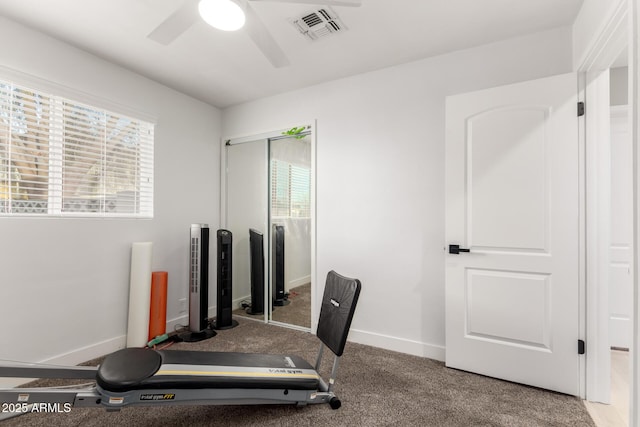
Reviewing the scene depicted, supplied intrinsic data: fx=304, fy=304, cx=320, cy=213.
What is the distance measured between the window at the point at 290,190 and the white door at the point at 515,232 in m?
1.53

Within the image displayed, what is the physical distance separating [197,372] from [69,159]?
6.86 feet

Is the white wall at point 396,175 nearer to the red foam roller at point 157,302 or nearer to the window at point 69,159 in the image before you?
the red foam roller at point 157,302

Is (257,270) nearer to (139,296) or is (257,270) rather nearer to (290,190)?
(290,190)

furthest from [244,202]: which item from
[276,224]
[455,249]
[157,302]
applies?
[455,249]

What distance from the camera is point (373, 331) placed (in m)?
2.94

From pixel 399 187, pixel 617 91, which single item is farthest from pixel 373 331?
pixel 617 91

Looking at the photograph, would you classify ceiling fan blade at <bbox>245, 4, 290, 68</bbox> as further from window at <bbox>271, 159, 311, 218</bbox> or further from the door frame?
the door frame

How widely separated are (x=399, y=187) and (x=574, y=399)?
1.93 m

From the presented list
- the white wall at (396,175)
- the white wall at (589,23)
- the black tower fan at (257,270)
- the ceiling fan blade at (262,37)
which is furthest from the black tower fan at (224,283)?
the white wall at (589,23)

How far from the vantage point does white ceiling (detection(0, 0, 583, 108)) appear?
2.04m

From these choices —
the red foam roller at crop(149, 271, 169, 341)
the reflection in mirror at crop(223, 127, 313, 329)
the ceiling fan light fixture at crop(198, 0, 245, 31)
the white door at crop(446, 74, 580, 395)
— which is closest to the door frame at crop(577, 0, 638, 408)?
the white door at crop(446, 74, 580, 395)

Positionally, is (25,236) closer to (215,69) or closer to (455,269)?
(215,69)

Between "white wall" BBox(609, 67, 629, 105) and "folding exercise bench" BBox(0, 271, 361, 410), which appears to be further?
"white wall" BBox(609, 67, 629, 105)

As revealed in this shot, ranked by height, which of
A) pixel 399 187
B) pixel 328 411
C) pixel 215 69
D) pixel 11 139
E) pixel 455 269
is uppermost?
pixel 215 69
